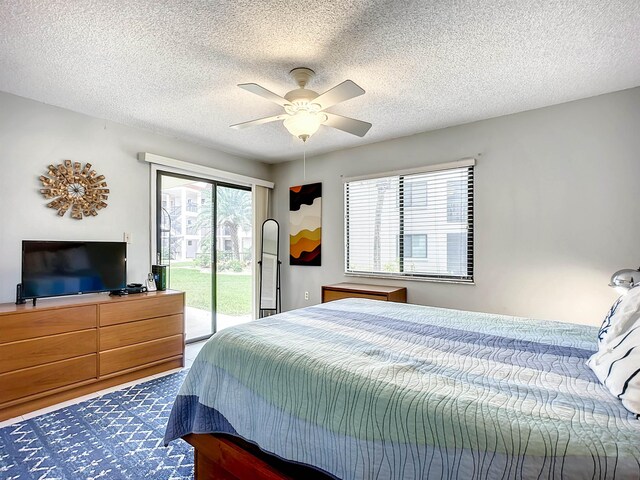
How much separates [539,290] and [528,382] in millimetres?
2202

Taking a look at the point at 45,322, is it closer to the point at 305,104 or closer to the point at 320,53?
the point at 305,104

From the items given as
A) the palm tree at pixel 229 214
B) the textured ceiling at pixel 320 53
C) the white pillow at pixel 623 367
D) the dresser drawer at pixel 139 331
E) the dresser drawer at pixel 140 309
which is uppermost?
the textured ceiling at pixel 320 53

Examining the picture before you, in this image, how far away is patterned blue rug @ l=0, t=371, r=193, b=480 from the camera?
1.78 metres

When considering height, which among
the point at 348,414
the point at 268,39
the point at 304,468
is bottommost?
the point at 304,468

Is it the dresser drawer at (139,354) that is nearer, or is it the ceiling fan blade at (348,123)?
the ceiling fan blade at (348,123)

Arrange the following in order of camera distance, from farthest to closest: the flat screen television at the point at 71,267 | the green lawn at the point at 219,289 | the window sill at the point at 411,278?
the green lawn at the point at 219,289 → the window sill at the point at 411,278 → the flat screen television at the point at 71,267

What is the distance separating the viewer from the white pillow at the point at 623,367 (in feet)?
3.01

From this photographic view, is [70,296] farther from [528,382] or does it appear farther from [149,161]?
[528,382]

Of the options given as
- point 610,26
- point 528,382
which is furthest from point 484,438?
point 610,26

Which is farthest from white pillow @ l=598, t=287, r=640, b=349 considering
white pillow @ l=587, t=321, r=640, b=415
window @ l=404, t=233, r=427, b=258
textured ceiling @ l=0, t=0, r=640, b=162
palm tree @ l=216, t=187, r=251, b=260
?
palm tree @ l=216, t=187, r=251, b=260

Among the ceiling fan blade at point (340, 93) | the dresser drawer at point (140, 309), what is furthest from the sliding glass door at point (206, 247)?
the ceiling fan blade at point (340, 93)

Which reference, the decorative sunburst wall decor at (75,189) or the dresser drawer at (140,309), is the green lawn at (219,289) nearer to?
the dresser drawer at (140,309)

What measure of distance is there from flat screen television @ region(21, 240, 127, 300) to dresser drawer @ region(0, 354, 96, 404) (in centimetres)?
55

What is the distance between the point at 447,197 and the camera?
11.5 ft
